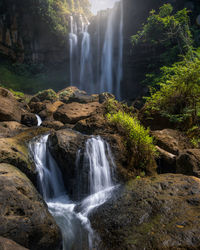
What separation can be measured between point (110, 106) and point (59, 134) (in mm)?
2655

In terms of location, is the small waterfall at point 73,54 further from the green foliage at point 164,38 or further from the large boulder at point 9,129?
the large boulder at point 9,129

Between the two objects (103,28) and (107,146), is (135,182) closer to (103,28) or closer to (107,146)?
(107,146)

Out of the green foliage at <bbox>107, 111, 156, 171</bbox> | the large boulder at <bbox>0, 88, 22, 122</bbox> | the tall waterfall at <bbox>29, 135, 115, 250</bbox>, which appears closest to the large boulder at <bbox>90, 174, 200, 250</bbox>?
the tall waterfall at <bbox>29, 135, 115, 250</bbox>

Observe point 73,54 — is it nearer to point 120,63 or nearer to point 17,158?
point 120,63

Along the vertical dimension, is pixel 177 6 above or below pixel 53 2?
below

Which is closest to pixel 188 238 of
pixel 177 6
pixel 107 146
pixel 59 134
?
pixel 107 146

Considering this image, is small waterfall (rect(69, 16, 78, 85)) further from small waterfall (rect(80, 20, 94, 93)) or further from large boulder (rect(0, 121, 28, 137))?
large boulder (rect(0, 121, 28, 137))

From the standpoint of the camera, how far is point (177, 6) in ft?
59.3

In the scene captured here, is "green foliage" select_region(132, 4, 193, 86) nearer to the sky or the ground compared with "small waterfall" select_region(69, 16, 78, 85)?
nearer to the ground

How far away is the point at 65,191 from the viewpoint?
4.95m

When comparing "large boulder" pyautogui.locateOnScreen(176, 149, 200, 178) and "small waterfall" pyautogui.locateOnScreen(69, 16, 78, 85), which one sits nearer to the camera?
"large boulder" pyautogui.locateOnScreen(176, 149, 200, 178)

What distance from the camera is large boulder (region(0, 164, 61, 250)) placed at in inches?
96.0

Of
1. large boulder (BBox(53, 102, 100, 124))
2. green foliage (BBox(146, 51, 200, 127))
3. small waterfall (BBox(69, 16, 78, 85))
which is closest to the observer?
green foliage (BBox(146, 51, 200, 127))

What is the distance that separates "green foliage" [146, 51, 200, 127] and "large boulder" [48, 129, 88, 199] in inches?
144
